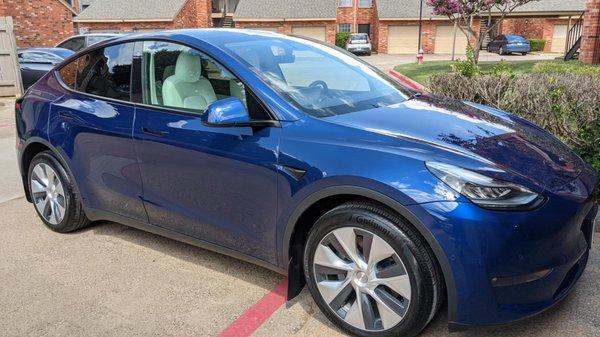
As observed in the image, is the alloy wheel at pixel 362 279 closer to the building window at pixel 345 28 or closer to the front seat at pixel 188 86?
the front seat at pixel 188 86

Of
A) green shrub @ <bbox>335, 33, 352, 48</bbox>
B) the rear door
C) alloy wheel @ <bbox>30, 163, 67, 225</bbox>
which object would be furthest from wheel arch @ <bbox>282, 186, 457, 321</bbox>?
green shrub @ <bbox>335, 33, 352, 48</bbox>

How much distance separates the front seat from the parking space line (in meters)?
1.33

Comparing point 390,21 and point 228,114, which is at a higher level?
point 390,21

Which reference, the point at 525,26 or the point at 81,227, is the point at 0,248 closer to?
the point at 81,227

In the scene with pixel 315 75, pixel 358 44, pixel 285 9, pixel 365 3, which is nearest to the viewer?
pixel 315 75

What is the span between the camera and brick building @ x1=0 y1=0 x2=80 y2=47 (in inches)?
952

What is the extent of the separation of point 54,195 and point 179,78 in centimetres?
165

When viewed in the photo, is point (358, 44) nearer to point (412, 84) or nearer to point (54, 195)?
point (412, 84)

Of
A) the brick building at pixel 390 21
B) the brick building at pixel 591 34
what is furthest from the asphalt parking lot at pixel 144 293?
the brick building at pixel 390 21

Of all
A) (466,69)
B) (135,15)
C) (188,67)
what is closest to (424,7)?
(135,15)

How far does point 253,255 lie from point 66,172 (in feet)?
6.26

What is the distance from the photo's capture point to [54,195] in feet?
14.3

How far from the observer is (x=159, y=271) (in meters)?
3.74

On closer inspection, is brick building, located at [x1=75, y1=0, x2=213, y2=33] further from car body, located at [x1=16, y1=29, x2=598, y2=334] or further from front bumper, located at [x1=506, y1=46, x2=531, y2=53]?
car body, located at [x1=16, y1=29, x2=598, y2=334]
